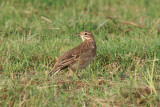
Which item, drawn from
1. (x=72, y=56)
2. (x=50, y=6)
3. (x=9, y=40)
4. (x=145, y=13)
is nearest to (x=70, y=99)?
(x=72, y=56)

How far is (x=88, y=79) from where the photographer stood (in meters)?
6.29

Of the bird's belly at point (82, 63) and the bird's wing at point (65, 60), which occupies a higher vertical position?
the bird's wing at point (65, 60)

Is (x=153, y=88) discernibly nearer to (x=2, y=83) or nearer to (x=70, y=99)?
(x=70, y=99)

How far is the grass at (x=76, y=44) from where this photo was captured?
5352 mm

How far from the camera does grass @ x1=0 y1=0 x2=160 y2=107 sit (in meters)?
5.35

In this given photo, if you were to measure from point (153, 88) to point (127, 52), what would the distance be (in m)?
2.14

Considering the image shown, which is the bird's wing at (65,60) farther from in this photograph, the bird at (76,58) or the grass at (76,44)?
the grass at (76,44)

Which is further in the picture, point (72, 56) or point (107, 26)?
point (107, 26)

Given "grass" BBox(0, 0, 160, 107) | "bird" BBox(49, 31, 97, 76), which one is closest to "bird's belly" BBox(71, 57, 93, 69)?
"bird" BBox(49, 31, 97, 76)

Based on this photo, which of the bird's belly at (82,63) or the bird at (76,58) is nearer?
the bird at (76,58)

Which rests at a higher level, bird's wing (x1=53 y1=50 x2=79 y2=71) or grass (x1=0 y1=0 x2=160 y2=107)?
bird's wing (x1=53 y1=50 x2=79 y2=71)

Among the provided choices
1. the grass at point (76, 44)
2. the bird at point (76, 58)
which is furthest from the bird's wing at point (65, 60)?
the grass at point (76, 44)

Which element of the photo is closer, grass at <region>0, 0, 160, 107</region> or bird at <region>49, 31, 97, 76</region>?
grass at <region>0, 0, 160, 107</region>

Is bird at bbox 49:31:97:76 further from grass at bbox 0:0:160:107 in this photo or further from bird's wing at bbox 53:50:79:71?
grass at bbox 0:0:160:107
